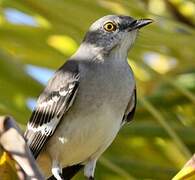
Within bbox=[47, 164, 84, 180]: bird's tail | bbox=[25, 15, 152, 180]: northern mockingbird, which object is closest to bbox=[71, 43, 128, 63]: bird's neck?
bbox=[25, 15, 152, 180]: northern mockingbird

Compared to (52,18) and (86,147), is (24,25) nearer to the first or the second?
(52,18)

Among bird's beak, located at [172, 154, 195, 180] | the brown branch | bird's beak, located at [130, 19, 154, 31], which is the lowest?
bird's beak, located at [130, 19, 154, 31]

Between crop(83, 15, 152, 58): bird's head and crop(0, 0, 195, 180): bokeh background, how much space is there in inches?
1.9

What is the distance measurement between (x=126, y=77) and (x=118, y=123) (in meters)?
0.17

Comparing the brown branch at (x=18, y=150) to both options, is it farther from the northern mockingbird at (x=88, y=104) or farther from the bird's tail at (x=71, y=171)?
the bird's tail at (x=71, y=171)

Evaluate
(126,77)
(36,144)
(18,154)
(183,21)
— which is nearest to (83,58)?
(126,77)

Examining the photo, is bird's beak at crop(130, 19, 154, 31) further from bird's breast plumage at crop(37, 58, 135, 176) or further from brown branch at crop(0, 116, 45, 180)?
brown branch at crop(0, 116, 45, 180)

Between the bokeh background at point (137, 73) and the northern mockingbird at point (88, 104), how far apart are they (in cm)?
7

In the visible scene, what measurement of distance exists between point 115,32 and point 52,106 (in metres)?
0.36

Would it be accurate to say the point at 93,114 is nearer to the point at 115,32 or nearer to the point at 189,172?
the point at 115,32

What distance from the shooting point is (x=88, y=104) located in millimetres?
2150

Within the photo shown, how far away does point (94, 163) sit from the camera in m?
2.35

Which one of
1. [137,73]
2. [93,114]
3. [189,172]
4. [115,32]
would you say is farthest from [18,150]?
[137,73]

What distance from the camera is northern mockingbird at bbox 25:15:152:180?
2.16 m
